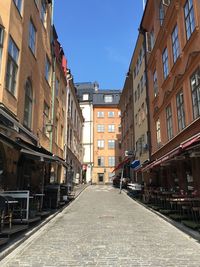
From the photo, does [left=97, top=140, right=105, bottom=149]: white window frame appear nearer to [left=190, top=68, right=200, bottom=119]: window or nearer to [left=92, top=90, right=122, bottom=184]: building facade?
[left=92, top=90, right=122, bottom=184]: building facade

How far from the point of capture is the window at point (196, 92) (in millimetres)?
13352

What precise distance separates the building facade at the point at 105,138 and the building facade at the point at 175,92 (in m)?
39.7

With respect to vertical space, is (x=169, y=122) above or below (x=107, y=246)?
above

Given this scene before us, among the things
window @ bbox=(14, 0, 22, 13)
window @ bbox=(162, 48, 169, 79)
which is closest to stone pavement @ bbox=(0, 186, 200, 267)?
window @ bbox=(14, 0, 22, 13)

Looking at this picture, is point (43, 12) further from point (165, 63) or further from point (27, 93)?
point (165, 63)

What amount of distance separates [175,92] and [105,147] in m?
47.5

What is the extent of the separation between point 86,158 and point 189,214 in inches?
1996

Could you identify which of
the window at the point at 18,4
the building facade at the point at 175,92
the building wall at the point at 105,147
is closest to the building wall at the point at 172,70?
the building facade at the point at 175,92

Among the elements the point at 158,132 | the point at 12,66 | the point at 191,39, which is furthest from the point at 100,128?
the point at 12,66

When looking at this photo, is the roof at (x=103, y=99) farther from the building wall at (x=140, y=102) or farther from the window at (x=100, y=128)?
the building wall at (x=140, y=102)

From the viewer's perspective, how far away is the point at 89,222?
39.7 ft

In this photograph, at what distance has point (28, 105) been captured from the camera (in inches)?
645

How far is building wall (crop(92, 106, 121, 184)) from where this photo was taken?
62812 mm

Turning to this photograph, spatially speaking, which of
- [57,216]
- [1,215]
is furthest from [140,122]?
[1,215]
